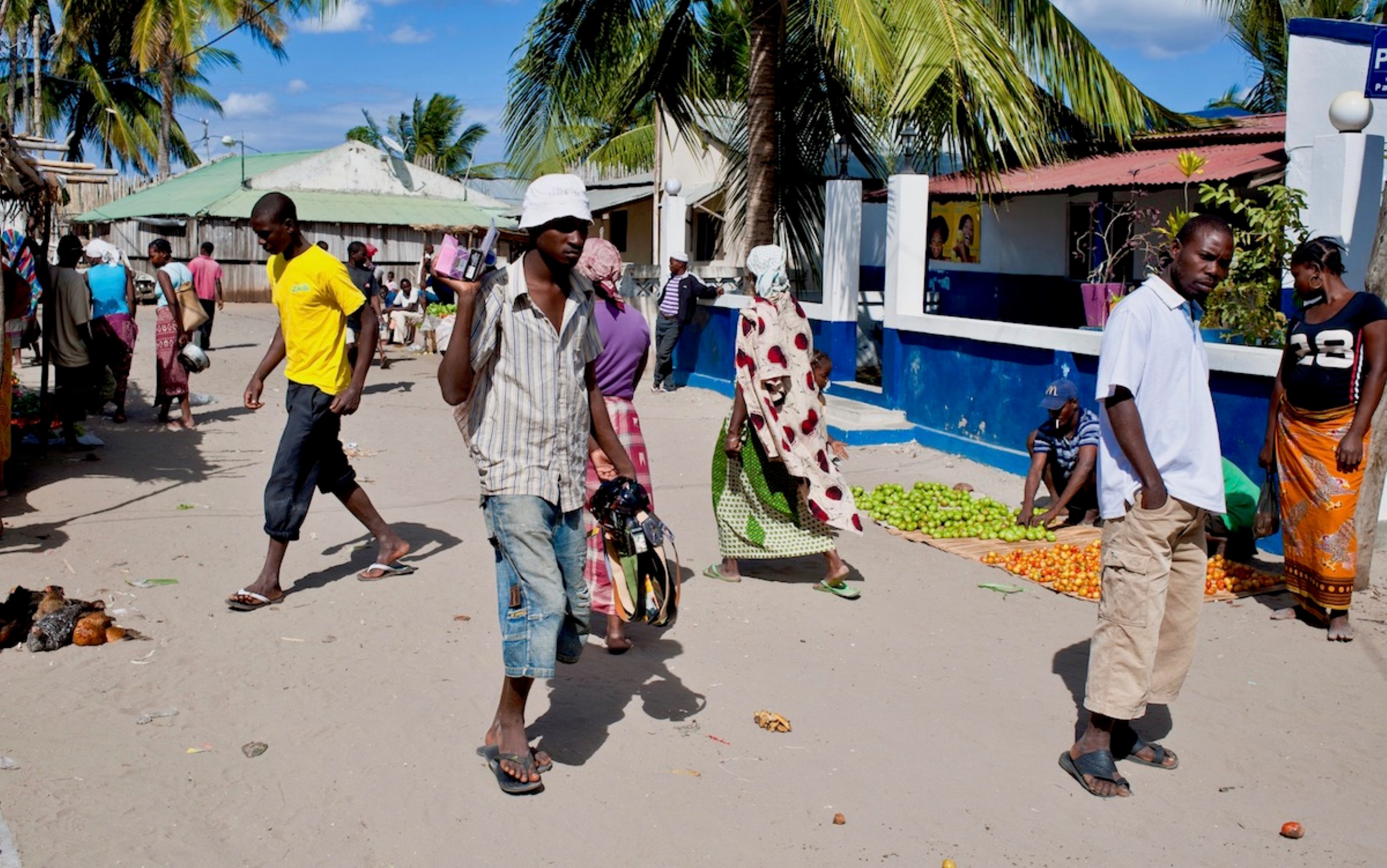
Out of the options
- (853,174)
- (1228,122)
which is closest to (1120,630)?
(1228,122)

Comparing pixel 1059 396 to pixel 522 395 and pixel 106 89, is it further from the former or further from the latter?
pixel 106 89

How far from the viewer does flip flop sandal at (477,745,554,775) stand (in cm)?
437

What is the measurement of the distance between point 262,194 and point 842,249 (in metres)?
27.8

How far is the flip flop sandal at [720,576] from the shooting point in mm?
7113

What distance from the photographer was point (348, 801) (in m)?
4.14

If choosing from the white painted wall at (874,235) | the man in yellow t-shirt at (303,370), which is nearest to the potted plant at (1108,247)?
the white painted wall at (874,235)

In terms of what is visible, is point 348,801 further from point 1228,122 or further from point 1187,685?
point 1228,122

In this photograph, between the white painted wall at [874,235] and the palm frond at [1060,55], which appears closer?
the palm frond at [1060,55]

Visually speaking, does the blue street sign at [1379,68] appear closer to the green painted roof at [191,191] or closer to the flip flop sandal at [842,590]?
the flip flop sandal at [842,590]

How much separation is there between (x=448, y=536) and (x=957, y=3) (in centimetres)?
655

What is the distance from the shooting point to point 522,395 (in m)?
4.13

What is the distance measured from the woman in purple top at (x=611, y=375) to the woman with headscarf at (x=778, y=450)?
893 millimetres

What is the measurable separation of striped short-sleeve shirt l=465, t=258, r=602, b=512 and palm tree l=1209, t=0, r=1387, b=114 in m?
13.3

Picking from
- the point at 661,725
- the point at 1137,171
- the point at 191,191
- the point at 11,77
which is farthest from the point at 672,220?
the point at 191,191
